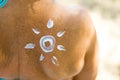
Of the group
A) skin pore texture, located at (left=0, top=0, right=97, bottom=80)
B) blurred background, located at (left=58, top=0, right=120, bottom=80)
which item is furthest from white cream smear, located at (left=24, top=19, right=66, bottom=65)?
blurred background, located at (left=58, top=0, right=120, bottom=80)

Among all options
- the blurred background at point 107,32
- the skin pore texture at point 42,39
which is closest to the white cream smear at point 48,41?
the skin pore texture at point 42,39

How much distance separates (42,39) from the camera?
0.52 m

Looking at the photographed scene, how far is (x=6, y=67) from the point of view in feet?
1.79

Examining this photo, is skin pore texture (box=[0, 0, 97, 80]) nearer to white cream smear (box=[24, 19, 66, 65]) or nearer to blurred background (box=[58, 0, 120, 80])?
white cream smear (box=[24, 19, 66, 65])

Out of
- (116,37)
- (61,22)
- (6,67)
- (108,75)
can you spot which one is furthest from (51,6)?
(116,37)

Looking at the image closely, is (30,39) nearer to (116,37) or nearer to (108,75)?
(108,75)

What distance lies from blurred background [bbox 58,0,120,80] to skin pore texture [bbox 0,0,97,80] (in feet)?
1.77

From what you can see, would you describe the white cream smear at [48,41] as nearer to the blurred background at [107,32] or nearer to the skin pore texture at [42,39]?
the skin pore texture at [42,39]

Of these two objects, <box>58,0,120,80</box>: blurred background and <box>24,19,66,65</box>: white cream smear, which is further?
<box>58,0,120,80</box>: blurred background

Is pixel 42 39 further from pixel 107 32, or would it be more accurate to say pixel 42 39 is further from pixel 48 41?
pixel 107 32

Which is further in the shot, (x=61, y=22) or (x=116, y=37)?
(x=116, y=37)

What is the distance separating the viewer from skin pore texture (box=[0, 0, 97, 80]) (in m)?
0.51

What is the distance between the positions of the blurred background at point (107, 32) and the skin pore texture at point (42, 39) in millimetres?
541

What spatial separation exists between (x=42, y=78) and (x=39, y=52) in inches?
2.3
